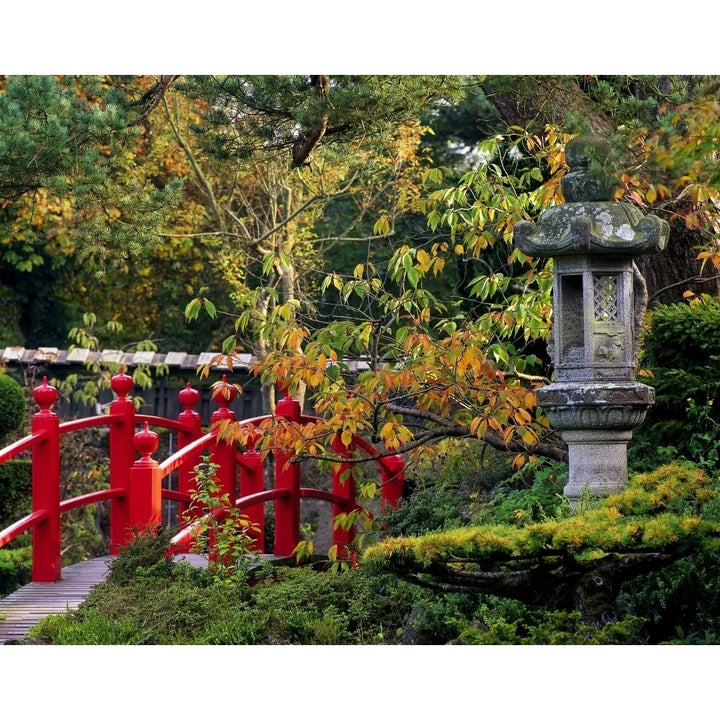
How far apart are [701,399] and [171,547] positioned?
3.02 metres

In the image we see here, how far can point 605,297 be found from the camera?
598cm

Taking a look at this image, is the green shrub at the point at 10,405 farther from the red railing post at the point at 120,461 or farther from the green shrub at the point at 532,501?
the green shrub at the point at 532,501

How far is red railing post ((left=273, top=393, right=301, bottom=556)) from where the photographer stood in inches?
310

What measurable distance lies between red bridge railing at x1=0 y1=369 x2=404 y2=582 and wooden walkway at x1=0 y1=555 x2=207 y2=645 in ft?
0.44

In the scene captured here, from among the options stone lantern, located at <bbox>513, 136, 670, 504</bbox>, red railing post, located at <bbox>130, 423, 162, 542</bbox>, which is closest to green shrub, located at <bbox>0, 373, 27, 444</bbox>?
red railing post, located at <bbox>130, 423, 162, 542</bbox>

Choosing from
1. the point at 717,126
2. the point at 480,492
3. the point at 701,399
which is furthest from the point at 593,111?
the point at 717,126

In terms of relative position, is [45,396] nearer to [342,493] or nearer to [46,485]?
[46,485]

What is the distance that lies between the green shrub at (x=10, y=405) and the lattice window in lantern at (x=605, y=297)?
5.80m

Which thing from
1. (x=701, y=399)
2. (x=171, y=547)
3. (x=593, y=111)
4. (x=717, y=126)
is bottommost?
(x=171, y=547)

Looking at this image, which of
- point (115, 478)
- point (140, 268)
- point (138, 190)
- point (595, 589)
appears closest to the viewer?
point (595, 589)

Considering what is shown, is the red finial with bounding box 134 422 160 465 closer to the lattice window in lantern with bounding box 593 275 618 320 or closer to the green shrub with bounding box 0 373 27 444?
the lattice window in lantern with bounding box 593 275 618 320

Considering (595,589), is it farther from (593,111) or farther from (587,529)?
(593,111)

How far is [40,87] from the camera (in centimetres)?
748

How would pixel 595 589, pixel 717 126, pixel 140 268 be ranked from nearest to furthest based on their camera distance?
pixel 717 126 < pixel 595 589 < pixel 140 268
